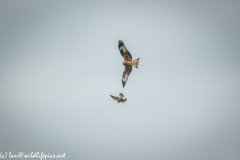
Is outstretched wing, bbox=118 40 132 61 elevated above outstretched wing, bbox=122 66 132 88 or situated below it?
above

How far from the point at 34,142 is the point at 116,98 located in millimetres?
27645

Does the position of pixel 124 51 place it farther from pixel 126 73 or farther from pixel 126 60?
pixel 126 73

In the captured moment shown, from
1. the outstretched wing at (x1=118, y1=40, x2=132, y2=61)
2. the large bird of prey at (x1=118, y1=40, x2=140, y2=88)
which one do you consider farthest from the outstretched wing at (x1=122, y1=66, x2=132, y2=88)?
the outstretched wing at (x1=118, y1=40, x2=132, y2=61)

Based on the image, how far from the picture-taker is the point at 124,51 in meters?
11.7

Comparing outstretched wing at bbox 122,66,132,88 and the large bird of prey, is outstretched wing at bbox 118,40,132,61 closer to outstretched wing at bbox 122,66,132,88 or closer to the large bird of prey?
the large bird of prey

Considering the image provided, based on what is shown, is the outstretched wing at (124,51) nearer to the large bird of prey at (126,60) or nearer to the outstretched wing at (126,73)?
the large bird of prey at (126,60)

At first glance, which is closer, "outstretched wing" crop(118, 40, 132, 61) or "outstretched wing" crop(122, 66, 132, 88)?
"outstretched wing" crop(118, 40, 132, 61)

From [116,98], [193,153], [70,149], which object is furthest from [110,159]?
[116,98]

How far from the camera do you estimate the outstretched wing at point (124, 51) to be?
11369 millimetres

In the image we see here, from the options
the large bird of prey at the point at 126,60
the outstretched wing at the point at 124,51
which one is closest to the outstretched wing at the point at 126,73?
the large bird of prey at the point at 126,60

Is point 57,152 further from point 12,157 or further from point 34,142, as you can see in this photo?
point 12,157

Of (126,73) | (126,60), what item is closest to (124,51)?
(126,60)

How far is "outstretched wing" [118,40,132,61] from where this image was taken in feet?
37.3

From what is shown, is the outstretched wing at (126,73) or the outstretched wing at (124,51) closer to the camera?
the outstretched wing at (124,51)
